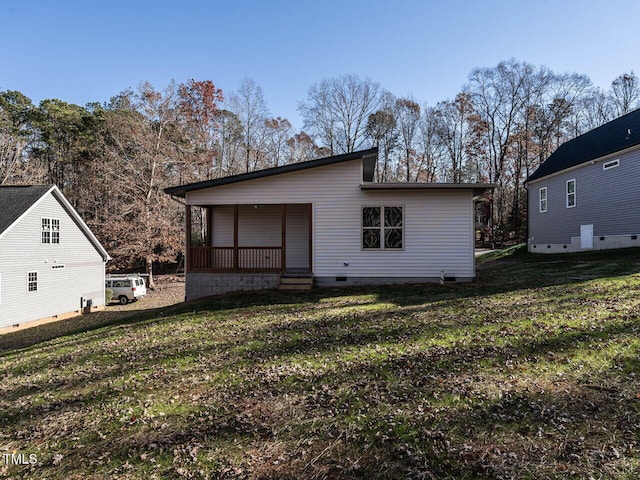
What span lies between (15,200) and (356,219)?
711 inches

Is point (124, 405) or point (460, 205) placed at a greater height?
point (460, 205)

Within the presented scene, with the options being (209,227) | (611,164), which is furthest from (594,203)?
(209,227)

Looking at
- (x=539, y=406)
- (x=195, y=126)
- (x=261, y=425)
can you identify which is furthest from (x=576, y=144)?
(x=195, y=126)

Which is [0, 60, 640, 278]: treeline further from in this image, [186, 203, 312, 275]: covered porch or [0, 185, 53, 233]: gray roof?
[186, 203, 312, 275]: covered porch

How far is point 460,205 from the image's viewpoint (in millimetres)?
11305

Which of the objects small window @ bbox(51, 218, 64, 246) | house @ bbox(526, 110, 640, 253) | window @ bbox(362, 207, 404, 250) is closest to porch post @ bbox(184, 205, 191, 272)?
window @ bbox(362, 207, 404, 250)

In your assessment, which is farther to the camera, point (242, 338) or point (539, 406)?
point (242, 338)

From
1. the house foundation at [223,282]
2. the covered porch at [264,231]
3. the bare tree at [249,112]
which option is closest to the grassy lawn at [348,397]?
the house foundation at [223,282]

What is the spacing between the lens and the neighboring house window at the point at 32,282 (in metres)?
17.7

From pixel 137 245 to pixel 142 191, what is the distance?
3.86m

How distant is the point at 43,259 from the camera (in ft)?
60.7

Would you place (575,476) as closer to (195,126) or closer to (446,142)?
(195,126)

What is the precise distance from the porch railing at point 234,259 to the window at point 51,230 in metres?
12.3

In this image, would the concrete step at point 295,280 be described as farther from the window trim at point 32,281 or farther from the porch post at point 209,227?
the window trim at point 32,281
